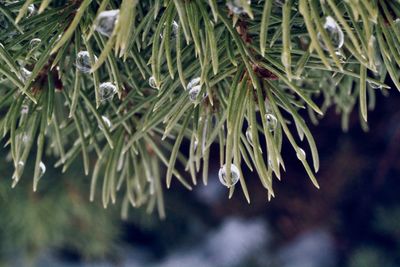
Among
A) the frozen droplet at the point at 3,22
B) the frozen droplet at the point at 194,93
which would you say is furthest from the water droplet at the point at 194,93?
the frozen droplet at the point at 3,22

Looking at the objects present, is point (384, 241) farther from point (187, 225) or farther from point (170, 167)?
→ point (170, 167)

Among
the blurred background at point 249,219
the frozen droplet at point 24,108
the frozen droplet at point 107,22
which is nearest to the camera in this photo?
the frozen droplet at point 107,22

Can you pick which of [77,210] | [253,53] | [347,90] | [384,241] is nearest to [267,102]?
[253,53]

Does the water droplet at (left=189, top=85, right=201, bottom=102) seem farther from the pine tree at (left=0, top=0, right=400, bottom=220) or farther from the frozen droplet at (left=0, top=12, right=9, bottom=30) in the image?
the frozen droplet at (left=0, top=12, right=9, bottom=30)

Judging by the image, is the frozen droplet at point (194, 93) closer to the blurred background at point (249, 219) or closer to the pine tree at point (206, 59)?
the pine tree at point (206, 59)

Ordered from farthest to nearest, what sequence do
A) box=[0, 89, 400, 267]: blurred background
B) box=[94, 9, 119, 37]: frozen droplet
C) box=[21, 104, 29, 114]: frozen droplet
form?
box=[0, 89, 400, 267]: blurred background, box=[21, 104, 29, 114]: frozen droplet, box=[94, 9, 119, 37]: frozen droplet

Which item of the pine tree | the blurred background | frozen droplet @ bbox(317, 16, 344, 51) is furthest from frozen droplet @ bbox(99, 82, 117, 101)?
the blurred background

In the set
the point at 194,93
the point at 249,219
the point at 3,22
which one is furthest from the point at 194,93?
the point at 249,219

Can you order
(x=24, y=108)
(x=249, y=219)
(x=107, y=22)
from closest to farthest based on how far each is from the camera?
1. (x=107, y=22)
2. (x=24, y=108)
3. (x=249, y=219)

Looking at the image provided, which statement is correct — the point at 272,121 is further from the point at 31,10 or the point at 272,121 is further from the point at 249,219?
the point at 249,219
